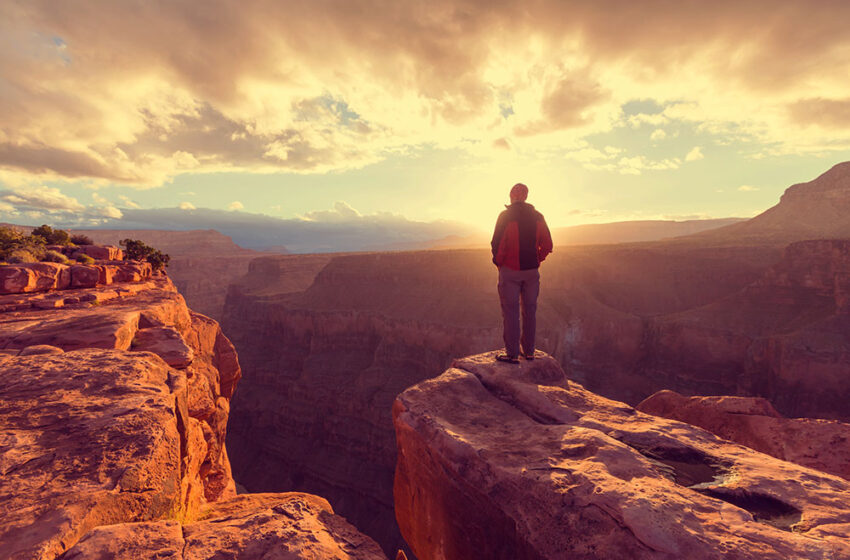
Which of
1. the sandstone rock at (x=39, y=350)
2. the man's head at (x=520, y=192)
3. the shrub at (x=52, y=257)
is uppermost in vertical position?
the man's head at (x=520, y=192)

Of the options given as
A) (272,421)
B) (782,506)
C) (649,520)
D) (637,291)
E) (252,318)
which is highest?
(649,520)

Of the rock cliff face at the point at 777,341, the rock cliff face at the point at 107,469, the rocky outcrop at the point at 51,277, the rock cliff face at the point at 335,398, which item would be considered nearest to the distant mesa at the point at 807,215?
the rock cliff face at the point at 777,341

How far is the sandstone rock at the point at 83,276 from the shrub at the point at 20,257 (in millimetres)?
1626

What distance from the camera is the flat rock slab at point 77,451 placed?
2.42 meters

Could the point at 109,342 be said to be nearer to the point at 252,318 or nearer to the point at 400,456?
the point at 400,456

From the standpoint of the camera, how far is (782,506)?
108 inches

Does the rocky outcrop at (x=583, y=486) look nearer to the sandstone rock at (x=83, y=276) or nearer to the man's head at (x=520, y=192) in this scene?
the man's head at (x=520, y=192)

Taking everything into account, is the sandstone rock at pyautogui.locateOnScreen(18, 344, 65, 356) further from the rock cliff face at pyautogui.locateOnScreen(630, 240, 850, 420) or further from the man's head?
the rock cliff face at pyautogui.locateOnScreen(630, 240, 850, 420)

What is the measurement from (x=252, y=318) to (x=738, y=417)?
4928 centimetres

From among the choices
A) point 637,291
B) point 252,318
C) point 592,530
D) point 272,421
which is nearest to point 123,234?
point 252,318

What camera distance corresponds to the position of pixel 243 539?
9.00 ft

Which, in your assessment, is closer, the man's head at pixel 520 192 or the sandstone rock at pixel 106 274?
the man's head at pixel 520 192

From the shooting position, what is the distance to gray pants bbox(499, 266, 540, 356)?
18.4 ft

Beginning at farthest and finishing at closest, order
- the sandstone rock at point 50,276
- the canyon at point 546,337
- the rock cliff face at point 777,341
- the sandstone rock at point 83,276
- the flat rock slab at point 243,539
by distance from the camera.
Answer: the canyon at point 546,337 < the rock cliff face at point 777,341 < the sandstone rock at point 83,276 < the sandstone rock at point 50,276 < the flat rock slab at point 243,539
